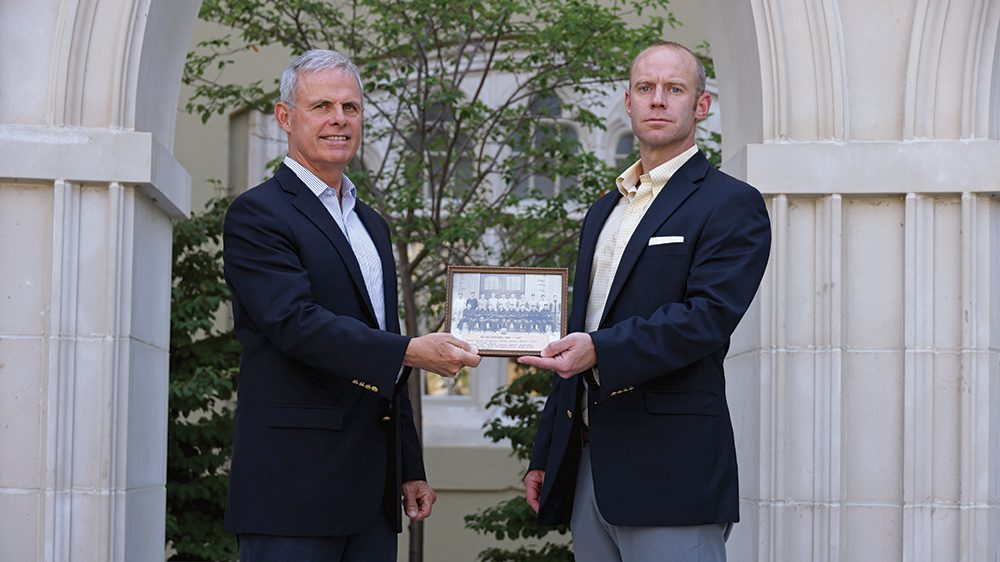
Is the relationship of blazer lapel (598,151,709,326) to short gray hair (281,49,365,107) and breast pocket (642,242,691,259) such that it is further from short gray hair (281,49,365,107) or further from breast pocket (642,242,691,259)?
short gray hair (281,49,365,107)

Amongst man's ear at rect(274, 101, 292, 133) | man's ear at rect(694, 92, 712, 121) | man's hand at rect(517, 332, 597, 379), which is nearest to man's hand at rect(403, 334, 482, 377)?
man's hand at rect(517, 332, 597, 379)

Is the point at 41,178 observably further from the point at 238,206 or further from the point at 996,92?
the point at 996,92

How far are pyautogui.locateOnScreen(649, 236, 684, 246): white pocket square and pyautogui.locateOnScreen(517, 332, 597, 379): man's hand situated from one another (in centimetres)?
33

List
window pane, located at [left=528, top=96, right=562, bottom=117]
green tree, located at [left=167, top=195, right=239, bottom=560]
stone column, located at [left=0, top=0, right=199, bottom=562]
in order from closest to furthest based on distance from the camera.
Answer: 1. stone column, located at [left=0, top=0, right=199, bottom=562]
2. green tree, located at [left=167, top=195, right=239, bottom=560]
3. window pane, located at [left=528, top=96, right=562, bottom=117]

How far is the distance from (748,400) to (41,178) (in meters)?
2.41

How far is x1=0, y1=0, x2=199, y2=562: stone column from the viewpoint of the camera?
4660mm

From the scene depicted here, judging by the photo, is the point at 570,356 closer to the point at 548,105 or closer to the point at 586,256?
the point at 586,256

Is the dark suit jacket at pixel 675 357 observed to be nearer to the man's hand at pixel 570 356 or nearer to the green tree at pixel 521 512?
the man's hand at pixel 570 356

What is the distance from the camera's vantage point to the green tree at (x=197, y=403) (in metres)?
8.70

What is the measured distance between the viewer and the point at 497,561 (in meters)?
9.02

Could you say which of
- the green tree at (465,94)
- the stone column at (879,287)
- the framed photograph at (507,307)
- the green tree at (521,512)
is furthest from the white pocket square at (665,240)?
the green tree at (465,94)

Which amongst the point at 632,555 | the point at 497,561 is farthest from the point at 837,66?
the point at 497,561

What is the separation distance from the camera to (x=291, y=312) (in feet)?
11.7

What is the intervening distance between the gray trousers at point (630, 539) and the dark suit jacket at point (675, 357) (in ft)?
0.17
